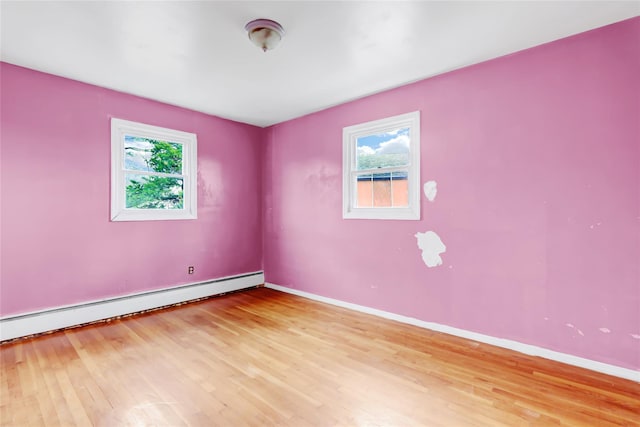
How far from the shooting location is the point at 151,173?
156 inches

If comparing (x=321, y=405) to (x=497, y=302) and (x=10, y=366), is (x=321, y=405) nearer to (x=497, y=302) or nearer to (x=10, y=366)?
(x=497, y=302)

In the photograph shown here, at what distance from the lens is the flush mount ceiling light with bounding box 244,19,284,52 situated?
7.55 ft

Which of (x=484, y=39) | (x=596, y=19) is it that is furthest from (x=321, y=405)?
(x=596, y=19)

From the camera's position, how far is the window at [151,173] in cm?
365

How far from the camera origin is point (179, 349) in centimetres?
277

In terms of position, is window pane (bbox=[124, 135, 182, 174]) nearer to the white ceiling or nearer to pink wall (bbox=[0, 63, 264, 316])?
pink wall (bbox=[0, 63, 264, 316])

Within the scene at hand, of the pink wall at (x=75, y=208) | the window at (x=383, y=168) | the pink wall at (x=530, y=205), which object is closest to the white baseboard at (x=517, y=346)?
the pink wall at (x=530, y=205)

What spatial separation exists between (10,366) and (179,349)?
126 cm

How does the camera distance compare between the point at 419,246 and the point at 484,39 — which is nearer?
the point at 484,39

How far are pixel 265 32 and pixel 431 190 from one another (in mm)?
2202

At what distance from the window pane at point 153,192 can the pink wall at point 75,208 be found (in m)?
0.26

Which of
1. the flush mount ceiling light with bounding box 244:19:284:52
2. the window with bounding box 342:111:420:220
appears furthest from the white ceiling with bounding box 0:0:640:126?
the window with bounding box 342:111:420:220

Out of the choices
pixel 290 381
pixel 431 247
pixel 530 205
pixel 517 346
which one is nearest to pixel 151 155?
pixel 290 381

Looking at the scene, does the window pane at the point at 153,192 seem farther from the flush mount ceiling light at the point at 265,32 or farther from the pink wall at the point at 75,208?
the flush mount ceiling light at the point at 265,32
